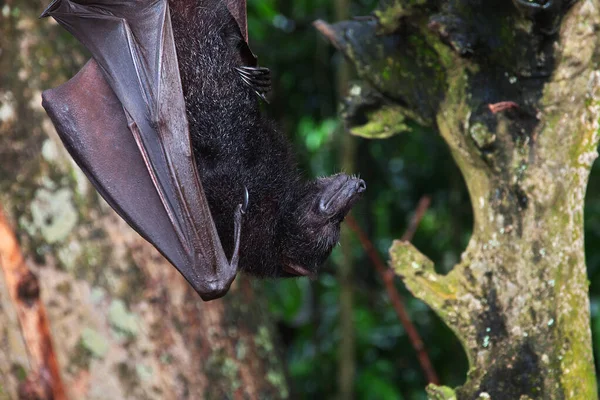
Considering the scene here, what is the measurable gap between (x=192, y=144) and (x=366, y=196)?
2886mm

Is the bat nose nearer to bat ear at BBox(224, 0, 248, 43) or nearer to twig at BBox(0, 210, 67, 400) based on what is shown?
bat ear at BBox(224, 0, 248, 43)

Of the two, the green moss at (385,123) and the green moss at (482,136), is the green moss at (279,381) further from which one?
the green moss at (482,136)

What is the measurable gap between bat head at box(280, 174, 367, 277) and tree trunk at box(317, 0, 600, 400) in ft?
0.86

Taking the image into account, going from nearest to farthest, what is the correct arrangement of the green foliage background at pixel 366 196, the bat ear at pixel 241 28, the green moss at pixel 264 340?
the bat ear at pixel 241 28 → the green moss at pixel 264 340 → the green foliage background at pixel 366 196

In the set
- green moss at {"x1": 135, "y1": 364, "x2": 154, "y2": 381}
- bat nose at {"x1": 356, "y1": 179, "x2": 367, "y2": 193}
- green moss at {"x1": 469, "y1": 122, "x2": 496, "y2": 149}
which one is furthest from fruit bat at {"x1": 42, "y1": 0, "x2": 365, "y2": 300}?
green moss at {"x1": 135, "y1": 364, "x2": 154, "y2": 381}

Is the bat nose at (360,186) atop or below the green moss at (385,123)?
below

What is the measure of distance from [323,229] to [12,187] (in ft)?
6.28

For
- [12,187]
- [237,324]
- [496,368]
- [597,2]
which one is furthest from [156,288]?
[597,2]

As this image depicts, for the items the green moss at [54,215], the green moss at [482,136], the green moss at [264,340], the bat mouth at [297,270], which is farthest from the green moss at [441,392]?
the green moss at [54,215]

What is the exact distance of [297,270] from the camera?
2502 millimetres

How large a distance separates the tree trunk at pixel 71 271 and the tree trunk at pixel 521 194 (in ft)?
5.84

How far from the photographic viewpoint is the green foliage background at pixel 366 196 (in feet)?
15.9

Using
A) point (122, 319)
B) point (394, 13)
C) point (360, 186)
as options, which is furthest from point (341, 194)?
point (122, 319)

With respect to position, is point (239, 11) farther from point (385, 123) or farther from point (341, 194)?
point (341, 194)
